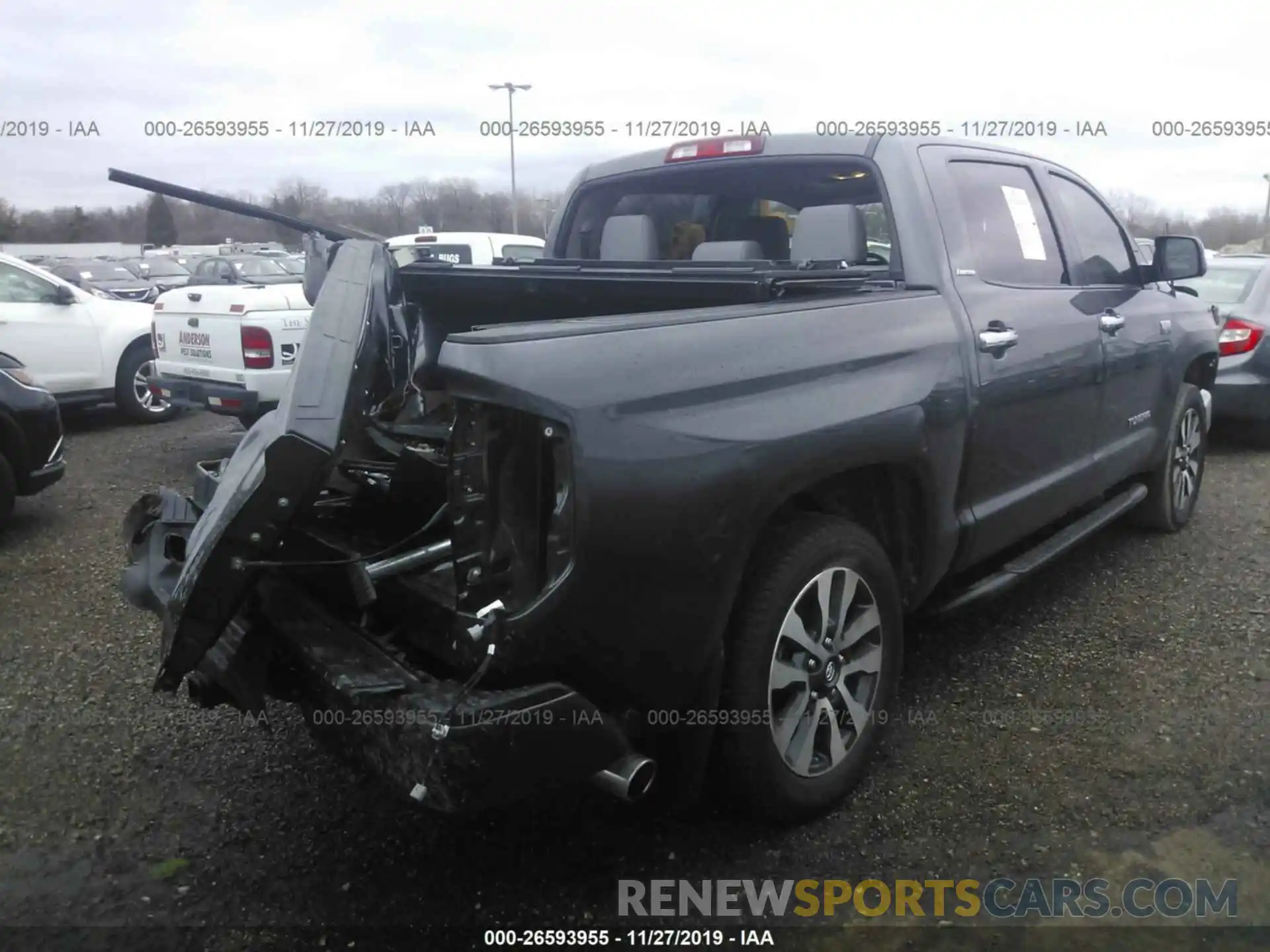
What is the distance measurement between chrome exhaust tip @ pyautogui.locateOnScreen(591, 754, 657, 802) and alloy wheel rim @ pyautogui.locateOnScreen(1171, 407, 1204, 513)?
400 centimetres

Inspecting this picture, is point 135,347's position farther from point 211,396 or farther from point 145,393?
point 211,396

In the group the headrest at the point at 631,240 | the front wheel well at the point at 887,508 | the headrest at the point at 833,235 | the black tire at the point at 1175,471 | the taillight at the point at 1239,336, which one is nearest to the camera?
the front wheel well at the point at 887,508

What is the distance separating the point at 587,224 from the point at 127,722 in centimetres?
269

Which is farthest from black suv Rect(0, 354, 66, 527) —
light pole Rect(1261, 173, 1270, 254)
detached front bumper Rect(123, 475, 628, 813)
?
light pole Rect(1261, 173, 1270, 254)

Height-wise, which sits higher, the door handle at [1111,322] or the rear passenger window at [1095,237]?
the rear passenger window at [1095,237]

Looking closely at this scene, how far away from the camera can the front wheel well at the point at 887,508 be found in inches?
117

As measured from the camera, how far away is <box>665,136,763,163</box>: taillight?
13.1ft

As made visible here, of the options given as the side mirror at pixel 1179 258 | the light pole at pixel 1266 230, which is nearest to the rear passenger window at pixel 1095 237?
the side mirror at pixel 1179 258

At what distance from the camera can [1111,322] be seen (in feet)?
13.9

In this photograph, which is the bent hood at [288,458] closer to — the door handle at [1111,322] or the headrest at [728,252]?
the headrest at [728,252]

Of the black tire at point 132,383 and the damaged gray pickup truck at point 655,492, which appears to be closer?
the damaged gray pickup truck at point 655,492

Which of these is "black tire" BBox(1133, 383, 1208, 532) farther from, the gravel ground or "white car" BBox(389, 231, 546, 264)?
"white car" BBox(389, 231, 546, 264)

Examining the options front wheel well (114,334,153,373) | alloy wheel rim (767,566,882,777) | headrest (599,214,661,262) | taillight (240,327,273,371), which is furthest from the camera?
front wheel well (114,334,153,373)

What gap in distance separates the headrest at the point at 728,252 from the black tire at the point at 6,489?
4.02 meters
